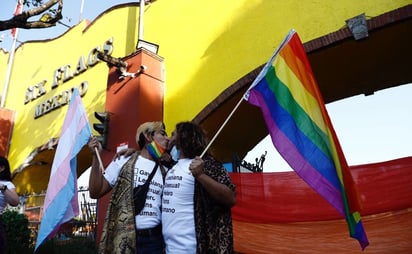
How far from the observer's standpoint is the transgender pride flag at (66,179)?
304cm

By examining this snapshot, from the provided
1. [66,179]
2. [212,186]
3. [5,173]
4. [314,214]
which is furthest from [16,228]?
[212,186]

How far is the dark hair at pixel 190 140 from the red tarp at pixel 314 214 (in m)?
1.98

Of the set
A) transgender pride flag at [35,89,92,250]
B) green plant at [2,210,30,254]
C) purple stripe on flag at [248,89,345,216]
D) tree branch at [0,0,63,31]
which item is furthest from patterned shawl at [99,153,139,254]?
green plant at [2,210,30,254]

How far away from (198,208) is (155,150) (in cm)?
62

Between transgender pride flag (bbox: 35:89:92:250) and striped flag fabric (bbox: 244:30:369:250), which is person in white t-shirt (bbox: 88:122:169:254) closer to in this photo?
transgender pride flag (bbox: 35:89:92:250)

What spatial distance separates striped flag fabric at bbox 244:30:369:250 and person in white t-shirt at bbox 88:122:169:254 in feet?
2.79

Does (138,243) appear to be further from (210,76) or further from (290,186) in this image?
(210,76)

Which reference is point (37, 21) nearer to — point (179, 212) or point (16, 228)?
point (16, 228)

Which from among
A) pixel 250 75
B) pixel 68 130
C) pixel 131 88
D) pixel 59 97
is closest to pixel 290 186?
pixel 250 75

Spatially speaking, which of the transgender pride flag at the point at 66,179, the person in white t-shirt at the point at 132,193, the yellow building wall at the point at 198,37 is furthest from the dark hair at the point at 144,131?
the yellow building wall at the point at 198,37

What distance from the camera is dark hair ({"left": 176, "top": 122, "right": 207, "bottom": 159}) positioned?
8.43ft

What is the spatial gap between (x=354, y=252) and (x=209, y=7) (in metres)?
4.85

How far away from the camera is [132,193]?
8.27 feet

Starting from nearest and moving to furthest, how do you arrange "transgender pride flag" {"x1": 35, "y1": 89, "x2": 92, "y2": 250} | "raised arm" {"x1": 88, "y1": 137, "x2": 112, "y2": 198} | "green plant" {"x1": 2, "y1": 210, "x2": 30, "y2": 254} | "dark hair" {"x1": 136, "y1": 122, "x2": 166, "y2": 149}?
"raised arm" {"x1": 88, "y1": 137, "x2": 112, "y2": 198}, "dark hair" {"x1": 136, "y1": 122, "x2": 166, "y2": 149}, "transgender pride flag" {"x1": 35, "y1": 89, "x2": 92, "y2": 250}, "green plant" {"x1": 2, "y1": 210, "x2": 30, "y2": 254}
